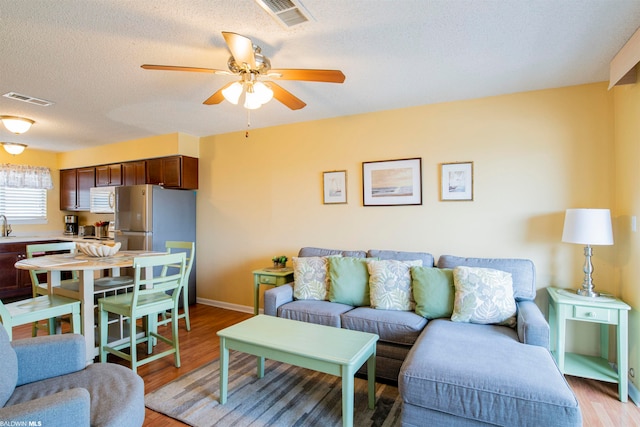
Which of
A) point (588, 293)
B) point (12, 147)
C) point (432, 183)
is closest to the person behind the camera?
point (588, 293)

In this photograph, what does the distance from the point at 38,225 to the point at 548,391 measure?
24.1 ft

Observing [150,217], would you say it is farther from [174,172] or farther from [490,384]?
[490,384]

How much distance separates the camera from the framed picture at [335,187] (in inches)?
146

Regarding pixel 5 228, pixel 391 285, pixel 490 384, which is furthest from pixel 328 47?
pixel 5 228

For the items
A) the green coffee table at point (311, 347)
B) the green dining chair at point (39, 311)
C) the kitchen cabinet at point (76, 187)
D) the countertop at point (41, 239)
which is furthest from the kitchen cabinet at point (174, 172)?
the green coffee table at point (311, 347)

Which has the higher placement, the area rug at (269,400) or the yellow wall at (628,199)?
the yellow wall at (628,199)

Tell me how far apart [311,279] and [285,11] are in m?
2.22

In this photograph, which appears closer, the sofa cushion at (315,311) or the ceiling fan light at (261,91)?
the ceiling fan light at (261,91)

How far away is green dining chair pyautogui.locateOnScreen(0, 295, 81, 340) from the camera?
216 centimetres

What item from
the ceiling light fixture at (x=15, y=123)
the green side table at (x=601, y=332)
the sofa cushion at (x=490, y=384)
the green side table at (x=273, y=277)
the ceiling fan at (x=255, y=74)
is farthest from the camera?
the ceiling light fixture at (x=15, y=123)

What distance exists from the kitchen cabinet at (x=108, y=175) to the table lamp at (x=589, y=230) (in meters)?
5.60

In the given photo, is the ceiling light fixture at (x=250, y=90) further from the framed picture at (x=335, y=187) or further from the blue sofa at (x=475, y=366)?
the blue sofa at (x=475, y=366)

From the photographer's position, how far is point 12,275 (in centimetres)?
488

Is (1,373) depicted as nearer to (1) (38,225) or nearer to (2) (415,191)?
(2) (415,191)
